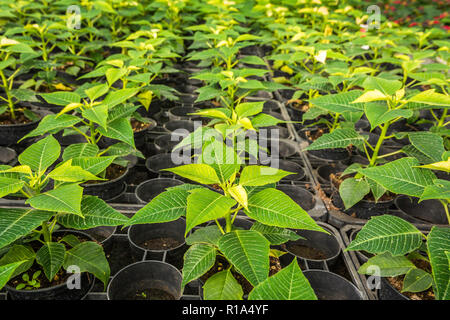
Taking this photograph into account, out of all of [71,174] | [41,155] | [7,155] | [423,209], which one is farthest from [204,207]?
[7,155]

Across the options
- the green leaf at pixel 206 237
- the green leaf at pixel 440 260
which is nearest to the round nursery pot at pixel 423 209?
the green leaf at pixel 440 260

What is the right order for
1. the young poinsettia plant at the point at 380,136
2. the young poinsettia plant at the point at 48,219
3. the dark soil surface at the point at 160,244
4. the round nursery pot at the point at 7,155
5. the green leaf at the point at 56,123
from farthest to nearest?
the round nursery pot at the point at 7,155, the dark soil surface at the point at 160,244, the green leaf at the point at 56,123, the young poinsettia plant at the point at 380,136, the young poinsettia plant at the point at 48,219

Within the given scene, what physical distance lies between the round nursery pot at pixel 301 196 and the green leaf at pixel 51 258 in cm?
113

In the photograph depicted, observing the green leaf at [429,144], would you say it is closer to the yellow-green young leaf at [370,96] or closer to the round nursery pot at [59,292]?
the yellow-green young leaf at [370,96]

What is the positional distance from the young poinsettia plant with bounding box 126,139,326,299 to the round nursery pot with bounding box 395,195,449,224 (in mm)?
1063

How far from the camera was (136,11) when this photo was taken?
11.9 feet

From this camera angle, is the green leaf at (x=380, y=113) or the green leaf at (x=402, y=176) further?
the green leaf at (x=380, y=113)

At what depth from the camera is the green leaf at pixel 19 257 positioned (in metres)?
1.14

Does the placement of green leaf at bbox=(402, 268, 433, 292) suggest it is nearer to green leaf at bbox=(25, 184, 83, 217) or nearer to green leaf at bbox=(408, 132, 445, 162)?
green leaf at bbox=(408, 132, 445, 162)

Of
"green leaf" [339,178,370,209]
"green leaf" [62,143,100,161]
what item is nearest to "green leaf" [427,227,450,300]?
"green leaf" [339,178,370,209]

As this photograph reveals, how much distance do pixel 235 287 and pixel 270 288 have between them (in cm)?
32

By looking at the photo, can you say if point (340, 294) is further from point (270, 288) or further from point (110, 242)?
point (110, 242)

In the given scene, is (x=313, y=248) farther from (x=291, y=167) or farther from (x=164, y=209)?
(x=164, y=209)

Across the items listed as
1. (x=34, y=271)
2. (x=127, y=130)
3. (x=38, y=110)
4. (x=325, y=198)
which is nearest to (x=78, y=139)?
(x=38, y=110)
